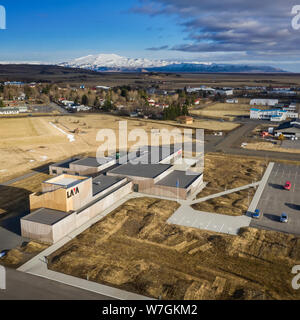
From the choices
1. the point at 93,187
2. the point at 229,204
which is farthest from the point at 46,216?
the point at 229,204

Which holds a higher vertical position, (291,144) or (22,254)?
(291,144)

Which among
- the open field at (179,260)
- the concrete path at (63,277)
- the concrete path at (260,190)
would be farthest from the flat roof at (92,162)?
the concrete path at (260,190)

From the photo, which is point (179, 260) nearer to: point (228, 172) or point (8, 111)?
point (228, 172)

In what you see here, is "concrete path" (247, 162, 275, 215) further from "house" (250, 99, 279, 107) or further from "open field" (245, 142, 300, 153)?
"house" (250, 99, 279, 107)

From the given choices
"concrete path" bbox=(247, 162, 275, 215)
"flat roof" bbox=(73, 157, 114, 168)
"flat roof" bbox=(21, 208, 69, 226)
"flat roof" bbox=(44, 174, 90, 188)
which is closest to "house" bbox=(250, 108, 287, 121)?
"concrete path" bbox=(247, 162, 275, 215)

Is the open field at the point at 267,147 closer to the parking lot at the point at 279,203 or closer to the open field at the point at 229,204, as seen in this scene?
the parking lot at the point at 279,203

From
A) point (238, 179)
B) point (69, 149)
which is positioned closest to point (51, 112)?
point (69, 149)
